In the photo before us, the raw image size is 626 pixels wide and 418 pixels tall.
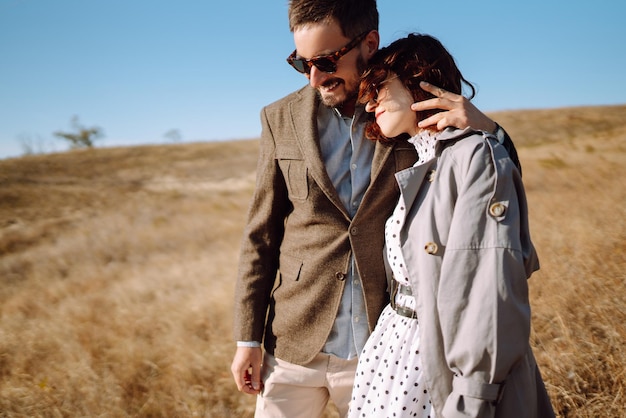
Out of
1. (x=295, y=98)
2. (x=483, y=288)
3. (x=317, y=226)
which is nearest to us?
(x=483, y=288)

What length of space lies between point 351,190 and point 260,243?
0.51 m

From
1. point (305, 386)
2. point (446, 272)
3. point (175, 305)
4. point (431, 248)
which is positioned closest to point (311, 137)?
point (431, 248)

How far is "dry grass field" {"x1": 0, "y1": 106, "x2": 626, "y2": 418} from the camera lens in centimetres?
336

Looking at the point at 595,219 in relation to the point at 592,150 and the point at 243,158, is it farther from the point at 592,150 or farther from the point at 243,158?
the point at 243,158

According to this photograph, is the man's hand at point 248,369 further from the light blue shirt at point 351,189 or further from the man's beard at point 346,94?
the man's beard at point 346,94

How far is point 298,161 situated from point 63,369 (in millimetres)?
3404

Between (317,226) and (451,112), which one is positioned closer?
(451,112)

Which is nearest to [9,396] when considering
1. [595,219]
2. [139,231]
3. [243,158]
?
[595,219]

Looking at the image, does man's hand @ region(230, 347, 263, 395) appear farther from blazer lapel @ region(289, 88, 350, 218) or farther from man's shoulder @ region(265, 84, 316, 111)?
man's shoulder @ region(265, 84, 316, 111)

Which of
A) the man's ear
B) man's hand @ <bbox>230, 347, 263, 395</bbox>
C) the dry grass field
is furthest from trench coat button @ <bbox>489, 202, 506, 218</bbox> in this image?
the dry grass field

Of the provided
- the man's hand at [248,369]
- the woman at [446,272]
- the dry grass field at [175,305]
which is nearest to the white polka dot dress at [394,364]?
the woman at [446,272]

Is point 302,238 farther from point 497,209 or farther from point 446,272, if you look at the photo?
point 497,209

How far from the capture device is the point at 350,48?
6.03 feet

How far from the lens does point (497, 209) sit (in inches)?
50.4
